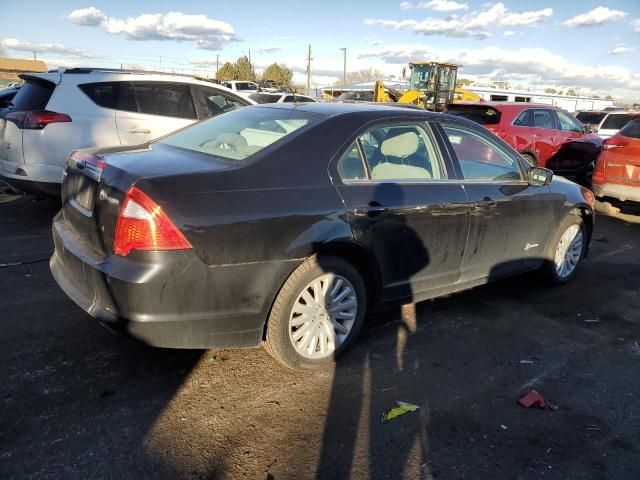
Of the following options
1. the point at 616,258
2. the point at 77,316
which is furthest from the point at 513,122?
the point at 77,316

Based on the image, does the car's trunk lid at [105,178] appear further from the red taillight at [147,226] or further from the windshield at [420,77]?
the windshield at [420,77]

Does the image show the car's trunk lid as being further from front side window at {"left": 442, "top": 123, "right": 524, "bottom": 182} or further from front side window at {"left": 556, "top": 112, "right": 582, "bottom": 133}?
front side window at {"left": 556, "top": 112, "right": 582, "bottom": 133}

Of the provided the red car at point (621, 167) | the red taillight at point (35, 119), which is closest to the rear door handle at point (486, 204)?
the red taillight at point (35, 119)

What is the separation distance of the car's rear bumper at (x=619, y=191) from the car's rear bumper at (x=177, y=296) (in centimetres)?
671

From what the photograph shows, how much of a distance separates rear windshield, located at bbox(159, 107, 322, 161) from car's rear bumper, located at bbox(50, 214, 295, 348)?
777 millimetres

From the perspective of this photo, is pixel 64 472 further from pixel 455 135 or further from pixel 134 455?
pixel 455 135

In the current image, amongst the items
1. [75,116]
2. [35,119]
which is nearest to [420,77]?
[75,116]

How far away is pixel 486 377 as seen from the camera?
333 cm

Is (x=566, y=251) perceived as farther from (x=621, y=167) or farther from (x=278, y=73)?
(x=278, y=73)

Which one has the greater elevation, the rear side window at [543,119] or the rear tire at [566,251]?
the rear side window at [543,119]

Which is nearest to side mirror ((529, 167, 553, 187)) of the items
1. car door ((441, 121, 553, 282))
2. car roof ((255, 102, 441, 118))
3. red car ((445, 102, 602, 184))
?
car door ((441, 121, 553, 282))

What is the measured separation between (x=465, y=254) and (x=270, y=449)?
2171 mm

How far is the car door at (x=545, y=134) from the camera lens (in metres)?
10.7

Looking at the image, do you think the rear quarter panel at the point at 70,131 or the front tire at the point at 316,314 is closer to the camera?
the front tire at the point at 316,314
